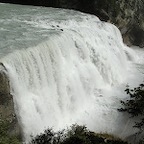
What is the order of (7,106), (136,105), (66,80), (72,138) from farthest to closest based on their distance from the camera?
(66,80) → (136,105) → (72,138) → (7,106)

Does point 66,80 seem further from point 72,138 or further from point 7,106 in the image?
point 7,106

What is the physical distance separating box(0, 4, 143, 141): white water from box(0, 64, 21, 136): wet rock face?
0.49 meters

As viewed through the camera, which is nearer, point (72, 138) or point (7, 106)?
point (7, 106)

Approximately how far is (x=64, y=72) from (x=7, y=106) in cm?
408

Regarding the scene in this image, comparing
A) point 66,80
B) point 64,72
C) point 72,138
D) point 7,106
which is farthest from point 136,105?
point 7,106

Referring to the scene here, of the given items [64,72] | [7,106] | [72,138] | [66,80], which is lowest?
[72,138]

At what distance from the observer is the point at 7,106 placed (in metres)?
11.1

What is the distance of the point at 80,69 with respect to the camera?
630 inches

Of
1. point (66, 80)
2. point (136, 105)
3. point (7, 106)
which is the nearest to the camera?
point (7, 106)

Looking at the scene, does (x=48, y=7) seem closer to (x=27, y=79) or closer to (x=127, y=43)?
(x=127, y=43)

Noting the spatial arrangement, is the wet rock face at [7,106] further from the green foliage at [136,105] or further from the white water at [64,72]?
the green foliage at [136,105]

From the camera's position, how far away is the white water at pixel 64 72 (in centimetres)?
1248

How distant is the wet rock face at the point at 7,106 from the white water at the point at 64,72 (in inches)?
19.1

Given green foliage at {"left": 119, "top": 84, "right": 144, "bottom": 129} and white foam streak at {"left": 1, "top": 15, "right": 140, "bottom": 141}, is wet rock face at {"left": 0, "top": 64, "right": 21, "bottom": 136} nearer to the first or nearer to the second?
white foam streak at {"left": 1, "top": 15, "right": 140, "bottom": 141}
